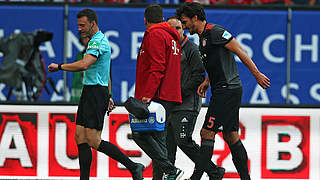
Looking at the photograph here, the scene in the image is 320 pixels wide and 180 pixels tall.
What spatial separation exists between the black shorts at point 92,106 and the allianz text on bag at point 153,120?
Result: 0.35 meters

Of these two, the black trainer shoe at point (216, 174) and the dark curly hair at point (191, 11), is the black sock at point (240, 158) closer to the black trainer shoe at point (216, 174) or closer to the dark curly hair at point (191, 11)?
the black trainer shoe at point (216, 174)

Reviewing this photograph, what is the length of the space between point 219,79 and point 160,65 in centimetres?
58

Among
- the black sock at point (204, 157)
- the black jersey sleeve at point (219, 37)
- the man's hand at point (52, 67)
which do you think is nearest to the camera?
the man's hand at point (52, 67)

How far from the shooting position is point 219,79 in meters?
6.64

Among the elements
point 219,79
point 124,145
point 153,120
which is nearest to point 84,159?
point 153,120

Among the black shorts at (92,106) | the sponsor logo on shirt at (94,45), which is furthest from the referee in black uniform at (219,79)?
the black shorts at (92,106)

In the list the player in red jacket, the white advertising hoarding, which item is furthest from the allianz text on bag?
the white advertising hoarding

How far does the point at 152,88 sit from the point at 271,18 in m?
4.64

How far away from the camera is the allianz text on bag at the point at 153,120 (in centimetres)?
675

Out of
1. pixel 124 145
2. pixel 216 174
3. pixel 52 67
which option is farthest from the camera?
pixel 124 145

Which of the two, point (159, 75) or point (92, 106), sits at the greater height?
point (159, 75)

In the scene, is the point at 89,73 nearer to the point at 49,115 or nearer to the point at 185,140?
the point at 185,140

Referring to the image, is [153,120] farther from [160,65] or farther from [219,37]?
[219,37]

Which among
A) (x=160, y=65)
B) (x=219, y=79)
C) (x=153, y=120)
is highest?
(x=160, y=65)
